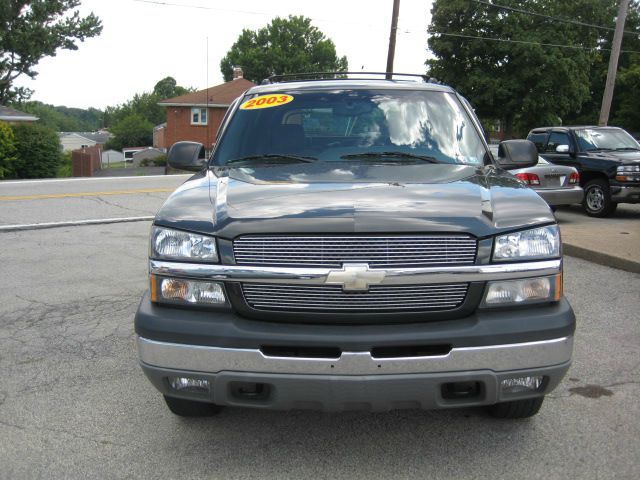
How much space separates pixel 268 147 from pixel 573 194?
8365mm

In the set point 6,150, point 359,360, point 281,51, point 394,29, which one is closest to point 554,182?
point 359,360

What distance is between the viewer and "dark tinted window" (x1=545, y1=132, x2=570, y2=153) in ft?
41.8

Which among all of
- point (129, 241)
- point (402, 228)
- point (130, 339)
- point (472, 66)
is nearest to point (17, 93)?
point (472, 66)

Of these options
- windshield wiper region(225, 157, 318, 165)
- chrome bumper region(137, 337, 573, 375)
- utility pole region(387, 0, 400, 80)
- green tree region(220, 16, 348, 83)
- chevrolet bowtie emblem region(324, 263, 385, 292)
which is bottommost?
chrome bumper region(137, 337, 573, 375)

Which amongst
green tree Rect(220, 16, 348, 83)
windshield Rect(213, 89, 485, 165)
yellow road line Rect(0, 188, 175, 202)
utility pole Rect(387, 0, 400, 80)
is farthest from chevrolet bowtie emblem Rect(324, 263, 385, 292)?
green tree Rect(220, 16, 348, 83)

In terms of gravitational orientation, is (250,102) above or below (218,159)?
above

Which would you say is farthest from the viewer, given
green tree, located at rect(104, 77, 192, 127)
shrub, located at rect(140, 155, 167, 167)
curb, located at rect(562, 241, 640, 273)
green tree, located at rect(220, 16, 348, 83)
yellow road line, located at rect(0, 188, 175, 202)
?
green tree, located at rect(104, 77, 192, 127)

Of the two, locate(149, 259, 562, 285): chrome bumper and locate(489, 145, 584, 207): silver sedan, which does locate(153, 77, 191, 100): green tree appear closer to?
locate(489, 145, 584, 207): silver sedan

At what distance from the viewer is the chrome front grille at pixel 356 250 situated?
2.78 meters

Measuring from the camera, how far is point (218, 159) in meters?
4.21

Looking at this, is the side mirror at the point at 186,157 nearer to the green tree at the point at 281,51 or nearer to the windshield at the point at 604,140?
the windshield at the point at 604,140

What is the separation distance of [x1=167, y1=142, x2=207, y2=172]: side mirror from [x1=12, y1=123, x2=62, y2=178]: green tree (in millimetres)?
22071

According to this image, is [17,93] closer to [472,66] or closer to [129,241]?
[472,66]

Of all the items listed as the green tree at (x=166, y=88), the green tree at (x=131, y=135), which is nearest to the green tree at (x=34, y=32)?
the green tree at (x=131, y=135)
